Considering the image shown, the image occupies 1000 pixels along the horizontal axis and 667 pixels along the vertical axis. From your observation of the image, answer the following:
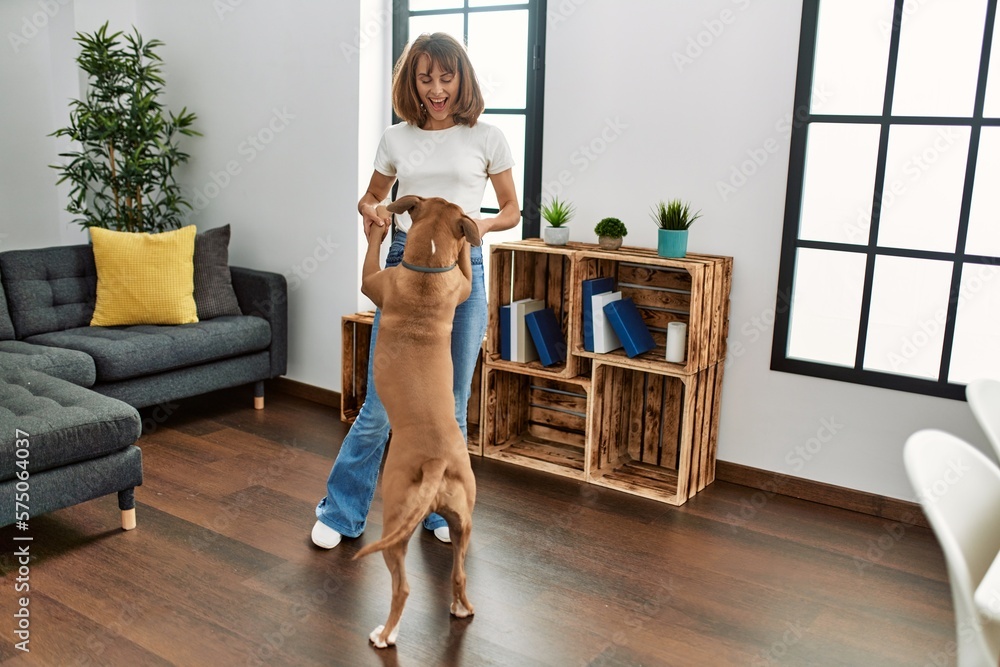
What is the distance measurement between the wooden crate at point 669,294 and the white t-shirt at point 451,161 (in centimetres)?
84

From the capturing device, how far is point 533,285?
388 cm

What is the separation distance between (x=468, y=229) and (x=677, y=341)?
1317mm

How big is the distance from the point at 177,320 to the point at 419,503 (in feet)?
7.97

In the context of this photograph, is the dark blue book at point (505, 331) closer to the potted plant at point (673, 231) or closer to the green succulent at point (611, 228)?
A: the green succulent at point (611, 228)

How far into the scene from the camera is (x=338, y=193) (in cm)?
433

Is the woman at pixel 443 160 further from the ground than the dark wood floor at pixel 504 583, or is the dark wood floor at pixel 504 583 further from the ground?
the woman at pixel 443 160

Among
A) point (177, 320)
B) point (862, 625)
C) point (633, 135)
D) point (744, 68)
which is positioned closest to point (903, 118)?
point (744, 68)

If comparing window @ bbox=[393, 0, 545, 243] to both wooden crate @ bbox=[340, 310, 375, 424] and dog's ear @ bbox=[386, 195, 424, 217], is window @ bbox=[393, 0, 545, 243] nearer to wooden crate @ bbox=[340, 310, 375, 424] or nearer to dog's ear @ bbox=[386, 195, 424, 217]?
wooden crate @ bbox=[340, 310, 375, 424]

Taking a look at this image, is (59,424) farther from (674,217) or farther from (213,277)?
(674,217)

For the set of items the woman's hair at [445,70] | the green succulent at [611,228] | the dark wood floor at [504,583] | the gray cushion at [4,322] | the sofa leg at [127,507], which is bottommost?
the dark wood floor at [504,583]

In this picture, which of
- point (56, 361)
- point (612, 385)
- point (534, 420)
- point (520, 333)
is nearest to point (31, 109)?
point (56, 361)

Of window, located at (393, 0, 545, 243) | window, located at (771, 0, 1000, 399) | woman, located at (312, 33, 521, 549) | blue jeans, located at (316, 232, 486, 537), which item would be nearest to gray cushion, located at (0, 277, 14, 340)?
blue jeans, located at (316, 232, 486, 537)

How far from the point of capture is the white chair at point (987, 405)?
6.54 ft

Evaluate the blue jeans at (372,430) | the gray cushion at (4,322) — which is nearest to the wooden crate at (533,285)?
the blue jeans at (372,430)
